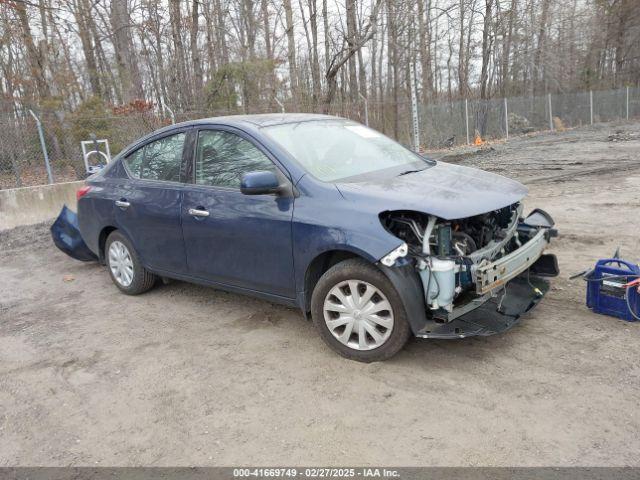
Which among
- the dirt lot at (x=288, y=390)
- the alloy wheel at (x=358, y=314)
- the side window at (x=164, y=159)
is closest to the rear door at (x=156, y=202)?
the side window at (x=164, y=159)

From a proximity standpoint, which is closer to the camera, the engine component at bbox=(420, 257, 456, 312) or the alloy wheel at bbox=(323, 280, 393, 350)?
the engine component at bbox=(420, 257, 456, 312)

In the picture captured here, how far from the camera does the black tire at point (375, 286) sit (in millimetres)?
3535

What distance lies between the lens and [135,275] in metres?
5.47

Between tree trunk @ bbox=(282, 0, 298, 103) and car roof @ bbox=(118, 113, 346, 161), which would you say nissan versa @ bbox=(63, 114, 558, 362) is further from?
tree trunk @ bbox=(282, 0, 298, 103)

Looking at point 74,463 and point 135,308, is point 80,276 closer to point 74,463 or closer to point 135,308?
point 135,308

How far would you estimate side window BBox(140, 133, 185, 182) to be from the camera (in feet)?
16.1

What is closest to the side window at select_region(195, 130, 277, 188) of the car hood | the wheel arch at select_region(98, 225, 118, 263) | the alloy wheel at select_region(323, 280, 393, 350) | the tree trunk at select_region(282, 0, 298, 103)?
the car hood

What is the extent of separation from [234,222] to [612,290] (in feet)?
9.87

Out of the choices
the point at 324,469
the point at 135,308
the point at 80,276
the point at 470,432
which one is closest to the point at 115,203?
the point at 135,308

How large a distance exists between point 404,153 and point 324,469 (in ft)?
10.2

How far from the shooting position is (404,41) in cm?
2347

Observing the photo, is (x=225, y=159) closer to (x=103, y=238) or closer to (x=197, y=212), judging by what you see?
(x=197, y=212)

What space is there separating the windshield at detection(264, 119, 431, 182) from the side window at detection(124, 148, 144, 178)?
65.0 inches

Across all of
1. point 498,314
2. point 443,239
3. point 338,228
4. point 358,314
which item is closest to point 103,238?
point 338,228
